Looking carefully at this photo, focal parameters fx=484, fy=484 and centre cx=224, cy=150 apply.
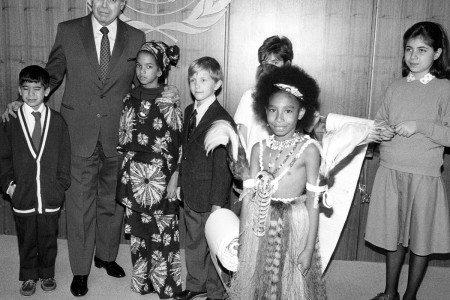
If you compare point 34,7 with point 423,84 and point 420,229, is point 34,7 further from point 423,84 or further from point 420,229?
point 420,229

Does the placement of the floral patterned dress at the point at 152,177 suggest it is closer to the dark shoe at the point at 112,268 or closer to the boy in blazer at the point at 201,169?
the boy in blazer at the point at 201,169

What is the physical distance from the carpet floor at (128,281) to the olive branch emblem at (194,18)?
5.45 feet

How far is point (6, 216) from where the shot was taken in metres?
3.82

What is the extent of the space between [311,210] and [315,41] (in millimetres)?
1677

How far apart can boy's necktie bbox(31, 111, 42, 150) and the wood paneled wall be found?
0.93 meters

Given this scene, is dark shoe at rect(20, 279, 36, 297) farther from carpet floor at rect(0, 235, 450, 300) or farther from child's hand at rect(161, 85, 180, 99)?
child's hand at rect(161, 85, 180, 99)

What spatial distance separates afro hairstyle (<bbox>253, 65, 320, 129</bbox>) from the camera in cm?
212

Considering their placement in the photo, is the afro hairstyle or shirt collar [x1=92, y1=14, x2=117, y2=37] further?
shirt collar [x1=92, y1=14, x2=117, y2=37]

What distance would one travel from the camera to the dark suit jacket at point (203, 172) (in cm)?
260

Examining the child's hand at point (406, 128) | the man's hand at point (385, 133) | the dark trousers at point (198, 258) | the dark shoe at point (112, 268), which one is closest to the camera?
the man's hand at point (385, 133)

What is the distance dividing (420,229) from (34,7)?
2991mm

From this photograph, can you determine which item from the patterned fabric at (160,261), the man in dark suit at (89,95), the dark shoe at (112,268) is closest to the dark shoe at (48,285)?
the man in dark suit at (89,95)

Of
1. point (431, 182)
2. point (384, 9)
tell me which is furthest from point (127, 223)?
point (384, 9)

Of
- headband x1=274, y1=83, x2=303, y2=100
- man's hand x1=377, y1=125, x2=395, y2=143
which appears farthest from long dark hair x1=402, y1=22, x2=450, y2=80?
headband x1=274, y1=83, x2=303, y2=100
